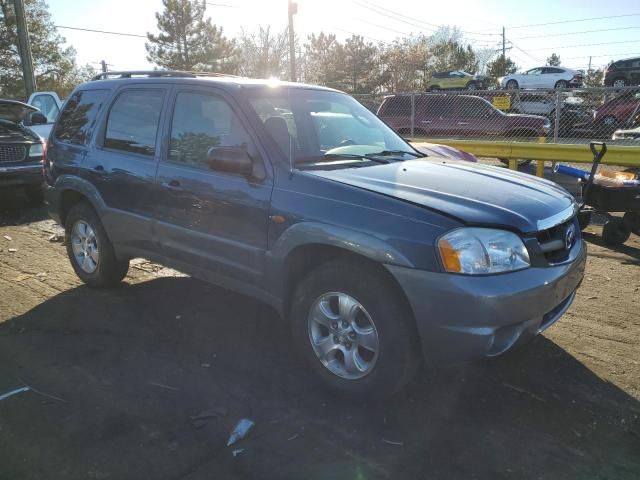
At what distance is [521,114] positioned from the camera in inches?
503

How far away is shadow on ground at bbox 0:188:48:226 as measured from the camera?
8086mm

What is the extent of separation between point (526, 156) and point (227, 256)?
300 inches

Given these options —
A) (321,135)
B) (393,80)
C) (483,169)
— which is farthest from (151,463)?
(393,80)

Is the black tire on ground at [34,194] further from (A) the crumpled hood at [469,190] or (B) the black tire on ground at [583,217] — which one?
(B) the black tire on ground at [583,217]

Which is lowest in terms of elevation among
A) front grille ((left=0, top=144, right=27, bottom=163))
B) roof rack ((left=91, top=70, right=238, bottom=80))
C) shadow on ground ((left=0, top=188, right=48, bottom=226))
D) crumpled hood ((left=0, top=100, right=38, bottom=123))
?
shadow on ground ((left=0, top=188, right=48, bottom=226))

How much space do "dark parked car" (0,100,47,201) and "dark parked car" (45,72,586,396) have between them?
439 cm

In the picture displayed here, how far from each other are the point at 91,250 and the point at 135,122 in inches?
53.2

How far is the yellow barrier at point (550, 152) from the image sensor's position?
8.42 meters

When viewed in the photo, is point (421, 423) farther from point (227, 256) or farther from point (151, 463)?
point (227, 256)

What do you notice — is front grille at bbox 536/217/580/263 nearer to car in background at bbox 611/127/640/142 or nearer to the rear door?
the rear door

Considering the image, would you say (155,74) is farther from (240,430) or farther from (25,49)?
(25,49)

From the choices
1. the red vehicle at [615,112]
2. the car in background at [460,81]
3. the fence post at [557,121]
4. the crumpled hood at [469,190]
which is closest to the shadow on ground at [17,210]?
the crumpled hood at [469,190]

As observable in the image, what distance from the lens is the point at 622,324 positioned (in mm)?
4109

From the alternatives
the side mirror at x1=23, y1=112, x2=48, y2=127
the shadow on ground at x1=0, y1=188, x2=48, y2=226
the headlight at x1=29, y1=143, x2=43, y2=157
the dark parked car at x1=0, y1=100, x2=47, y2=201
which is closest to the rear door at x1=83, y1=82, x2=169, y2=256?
the shadow on ground at x1=0, y1=188, x2=48, y2=226
